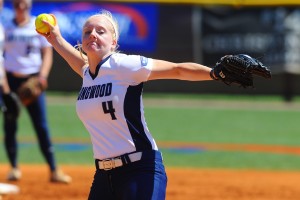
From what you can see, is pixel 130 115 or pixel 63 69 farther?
pixel 63 69

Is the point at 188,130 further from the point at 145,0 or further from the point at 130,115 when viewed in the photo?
the point at 130,115

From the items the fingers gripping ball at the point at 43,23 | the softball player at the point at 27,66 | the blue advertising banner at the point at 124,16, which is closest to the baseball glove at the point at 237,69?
the fingers gripping ball at the point at 43,23

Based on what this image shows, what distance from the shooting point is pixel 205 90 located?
1720 centimetres

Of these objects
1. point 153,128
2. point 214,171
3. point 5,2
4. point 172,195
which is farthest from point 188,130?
point 5,2

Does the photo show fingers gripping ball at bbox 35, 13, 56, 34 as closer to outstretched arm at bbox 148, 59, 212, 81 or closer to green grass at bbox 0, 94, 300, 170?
outstretched arm at bbox 148, 59, 212, 81

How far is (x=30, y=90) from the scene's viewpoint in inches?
298

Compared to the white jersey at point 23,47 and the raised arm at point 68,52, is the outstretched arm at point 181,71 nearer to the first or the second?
the raised arm at point 68,52

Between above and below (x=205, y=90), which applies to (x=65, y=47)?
above

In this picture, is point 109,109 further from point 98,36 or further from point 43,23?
point 43,23

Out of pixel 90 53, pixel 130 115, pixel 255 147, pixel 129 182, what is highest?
pixel 90 53

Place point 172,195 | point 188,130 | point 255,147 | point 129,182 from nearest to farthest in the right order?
point 129,182 < point 172,195 < point 255,147 < point 188,130

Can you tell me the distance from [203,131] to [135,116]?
8.52 metres

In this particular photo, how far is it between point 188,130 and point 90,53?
862 centimetres

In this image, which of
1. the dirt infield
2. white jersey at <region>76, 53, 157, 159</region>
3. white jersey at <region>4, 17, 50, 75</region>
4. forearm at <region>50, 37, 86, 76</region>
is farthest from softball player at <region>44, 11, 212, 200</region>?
white jersey at <region>4, 17, 50, 75</region>
